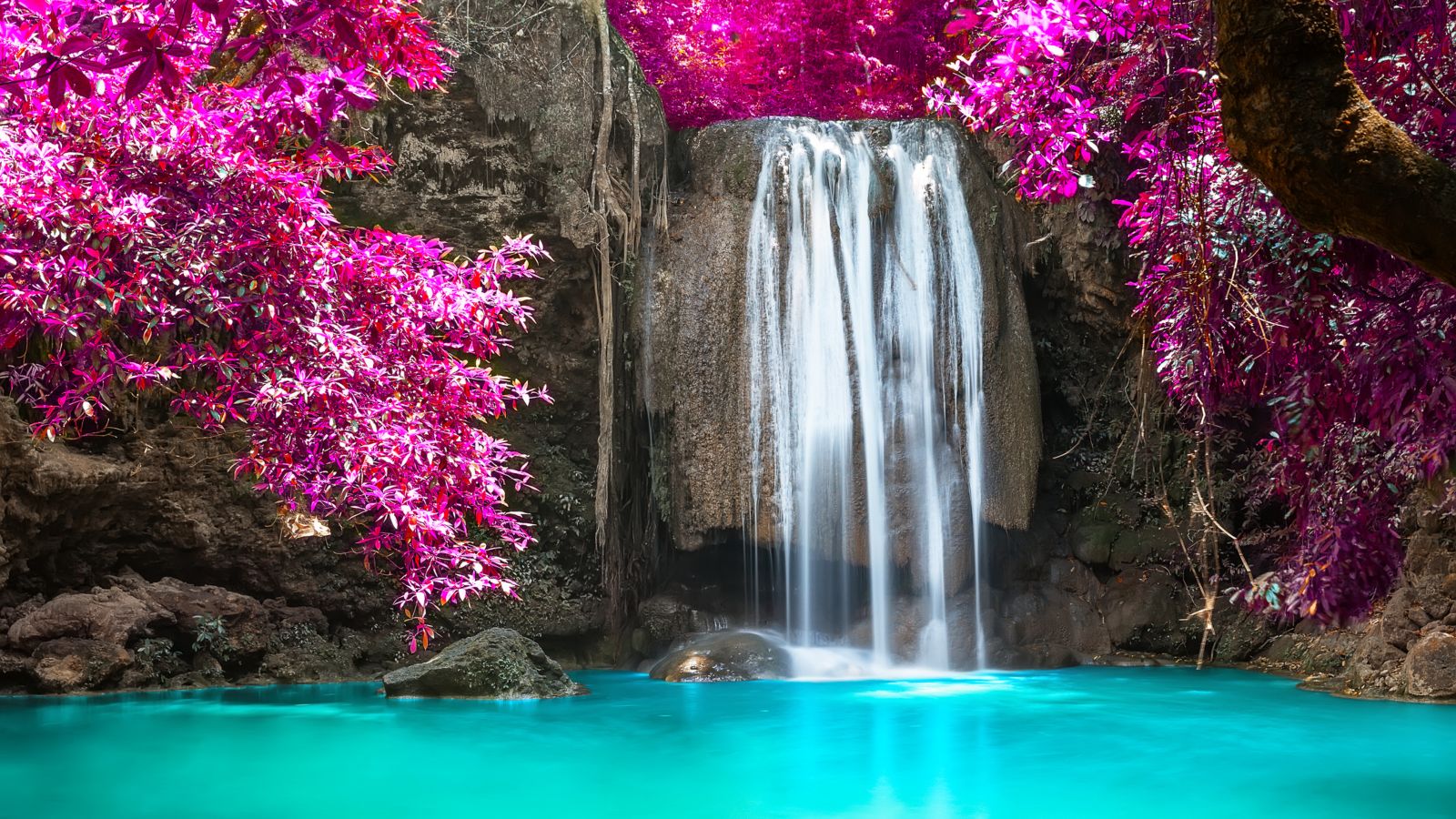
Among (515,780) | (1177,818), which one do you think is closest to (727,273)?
(515,780)

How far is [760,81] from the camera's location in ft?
49.9

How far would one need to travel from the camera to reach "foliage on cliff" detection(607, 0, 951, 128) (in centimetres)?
1477

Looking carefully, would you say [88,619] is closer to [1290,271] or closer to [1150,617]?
[1290,271]

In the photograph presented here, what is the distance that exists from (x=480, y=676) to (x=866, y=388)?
5.18 m

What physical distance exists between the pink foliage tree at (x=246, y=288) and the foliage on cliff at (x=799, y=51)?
32.2 ft

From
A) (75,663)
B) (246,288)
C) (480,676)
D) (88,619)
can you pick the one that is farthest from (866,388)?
(246,288)

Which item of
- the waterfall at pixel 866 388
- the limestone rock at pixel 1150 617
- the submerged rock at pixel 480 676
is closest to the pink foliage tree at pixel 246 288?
the submerged rock at pixel 480 676

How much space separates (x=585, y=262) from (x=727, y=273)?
1507 millimetres

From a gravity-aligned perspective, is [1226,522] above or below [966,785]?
above

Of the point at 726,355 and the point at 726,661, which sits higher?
the point at 726,355

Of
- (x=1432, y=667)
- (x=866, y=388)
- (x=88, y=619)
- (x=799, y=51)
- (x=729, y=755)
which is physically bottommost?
(x=729, y=755)

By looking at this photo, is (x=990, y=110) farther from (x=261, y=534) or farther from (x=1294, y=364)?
(x=261, y=534)

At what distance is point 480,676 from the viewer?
9133 millimetres

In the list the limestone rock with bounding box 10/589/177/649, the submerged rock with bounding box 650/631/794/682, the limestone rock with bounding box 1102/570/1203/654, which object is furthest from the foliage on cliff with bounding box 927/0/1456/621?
the limestone rock with bounding box 1102/570/1203/654
